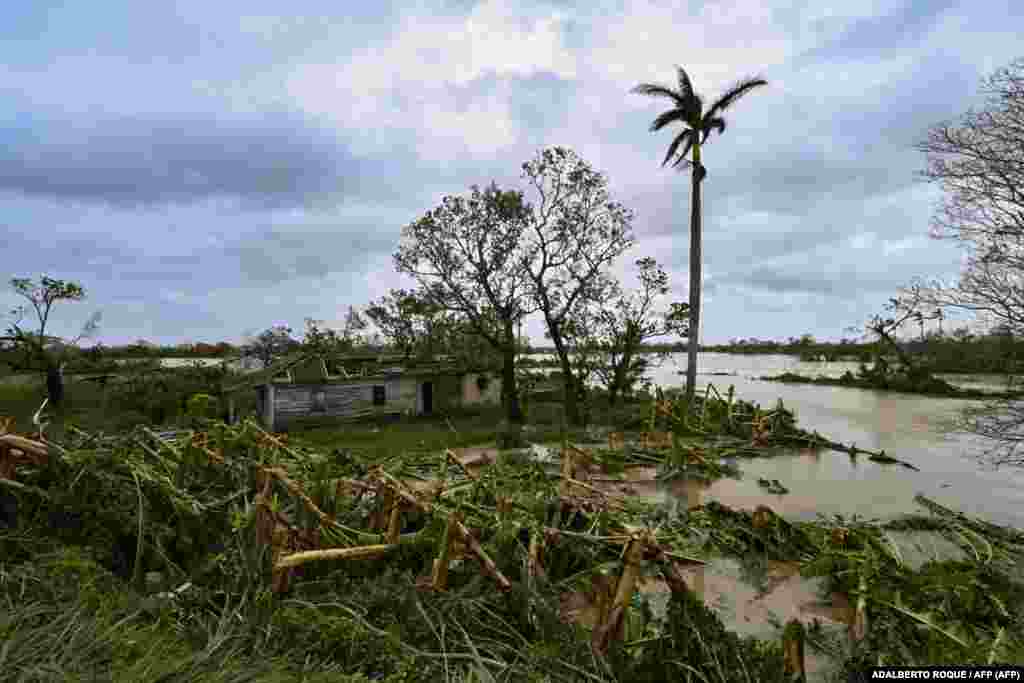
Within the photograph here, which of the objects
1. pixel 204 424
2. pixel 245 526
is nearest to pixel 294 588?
pixel 245 526

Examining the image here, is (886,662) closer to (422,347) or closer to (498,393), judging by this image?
(498,393)

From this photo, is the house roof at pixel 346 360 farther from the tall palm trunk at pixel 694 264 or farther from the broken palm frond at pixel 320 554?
the broken palm frond at pixel 320 554

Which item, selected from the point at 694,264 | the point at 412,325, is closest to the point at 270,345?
the point at 412,325

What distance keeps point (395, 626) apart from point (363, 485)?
2.00 metres

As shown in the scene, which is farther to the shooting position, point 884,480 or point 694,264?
point 694,264

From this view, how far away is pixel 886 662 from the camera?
4113 millimetres

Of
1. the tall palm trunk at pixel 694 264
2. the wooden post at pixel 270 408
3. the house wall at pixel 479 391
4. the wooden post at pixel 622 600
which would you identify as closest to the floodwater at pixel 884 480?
the tall palm trunk at pixel 694 264

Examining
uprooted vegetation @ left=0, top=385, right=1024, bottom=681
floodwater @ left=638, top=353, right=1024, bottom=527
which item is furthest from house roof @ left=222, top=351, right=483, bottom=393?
uprooted vegetation @ left=0, top=385, right=1024, bottom=681

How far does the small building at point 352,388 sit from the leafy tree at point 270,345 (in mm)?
14246

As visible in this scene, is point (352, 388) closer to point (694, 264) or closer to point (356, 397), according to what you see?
point (356, 397)

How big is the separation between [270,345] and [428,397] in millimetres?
22396

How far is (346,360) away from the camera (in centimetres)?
2503

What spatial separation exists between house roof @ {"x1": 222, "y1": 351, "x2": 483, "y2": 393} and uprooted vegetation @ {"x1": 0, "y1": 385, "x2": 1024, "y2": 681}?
16319 millimetres

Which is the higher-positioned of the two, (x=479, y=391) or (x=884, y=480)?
(x=479, y=391)
